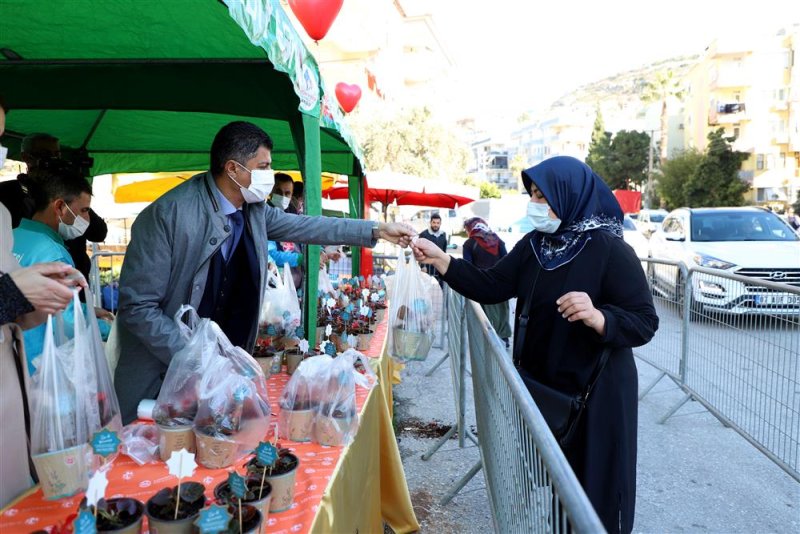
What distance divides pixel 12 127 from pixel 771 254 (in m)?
9.20

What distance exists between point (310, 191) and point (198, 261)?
1187 millimetres

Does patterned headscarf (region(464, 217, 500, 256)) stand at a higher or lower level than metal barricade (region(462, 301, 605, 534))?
higher

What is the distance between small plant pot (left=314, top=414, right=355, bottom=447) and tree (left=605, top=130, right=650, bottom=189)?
189 ft

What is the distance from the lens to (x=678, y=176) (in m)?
38.2

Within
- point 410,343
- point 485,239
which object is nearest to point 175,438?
point 410,343

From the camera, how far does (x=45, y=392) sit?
5.05ft

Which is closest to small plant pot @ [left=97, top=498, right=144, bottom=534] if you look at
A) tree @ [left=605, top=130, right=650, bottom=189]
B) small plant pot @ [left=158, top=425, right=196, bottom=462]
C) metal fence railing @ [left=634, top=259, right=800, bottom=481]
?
small plant pot @ [left=158, top=425, right=196, bottom=462]

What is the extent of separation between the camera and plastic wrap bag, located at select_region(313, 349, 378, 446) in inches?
80.0

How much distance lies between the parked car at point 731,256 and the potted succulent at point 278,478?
11.1 ft

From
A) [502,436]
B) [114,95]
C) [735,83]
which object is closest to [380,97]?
Result: [735,83]

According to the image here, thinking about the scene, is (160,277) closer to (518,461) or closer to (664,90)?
(518,461)

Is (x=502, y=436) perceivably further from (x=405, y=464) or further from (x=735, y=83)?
(x=735, y=83)

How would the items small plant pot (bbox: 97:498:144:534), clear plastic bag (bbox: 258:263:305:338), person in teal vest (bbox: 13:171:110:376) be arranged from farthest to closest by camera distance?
clear plastic bag (bbox: 258:263:305:338)
person in teal vest (bbox: 13:171:110:376)
small plant pot (bbox: 97:498:144:534)

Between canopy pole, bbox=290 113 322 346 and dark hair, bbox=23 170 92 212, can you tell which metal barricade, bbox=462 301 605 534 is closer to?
canopy pole, bbox=290 113 322 346
